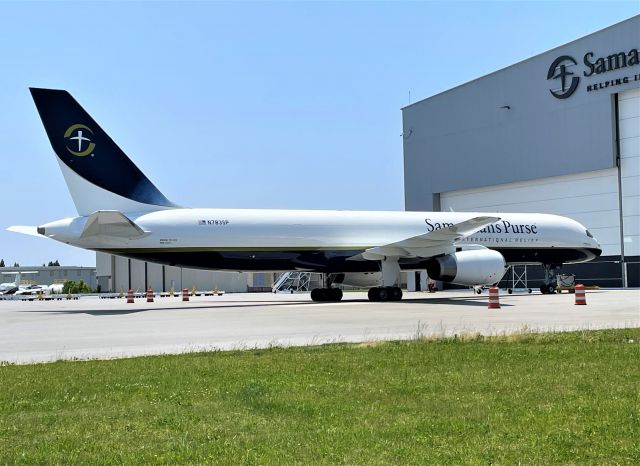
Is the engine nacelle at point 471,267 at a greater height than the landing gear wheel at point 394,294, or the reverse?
the engine nacelle at point 471,267

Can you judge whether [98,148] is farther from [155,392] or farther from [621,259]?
[621,259]

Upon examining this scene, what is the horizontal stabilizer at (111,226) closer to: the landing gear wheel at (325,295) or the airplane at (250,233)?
the airplane at (250,233)

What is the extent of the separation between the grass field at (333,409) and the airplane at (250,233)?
590 inches

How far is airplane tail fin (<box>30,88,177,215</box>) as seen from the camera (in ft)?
76.8

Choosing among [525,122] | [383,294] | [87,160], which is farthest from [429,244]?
[525,122]

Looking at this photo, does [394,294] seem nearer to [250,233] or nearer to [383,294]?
[383,294]

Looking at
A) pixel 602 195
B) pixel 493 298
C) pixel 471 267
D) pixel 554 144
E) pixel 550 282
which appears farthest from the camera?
pixel 554 144

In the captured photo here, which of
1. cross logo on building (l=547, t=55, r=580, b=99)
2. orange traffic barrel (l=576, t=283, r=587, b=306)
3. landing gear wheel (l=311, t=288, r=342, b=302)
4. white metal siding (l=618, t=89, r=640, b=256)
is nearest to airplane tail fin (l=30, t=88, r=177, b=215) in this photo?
landing gear wheel (l=311, t=288, r=342, b=302)

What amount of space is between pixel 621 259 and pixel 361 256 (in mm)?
24550

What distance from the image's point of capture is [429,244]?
27.5 m

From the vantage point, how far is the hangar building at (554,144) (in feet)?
148

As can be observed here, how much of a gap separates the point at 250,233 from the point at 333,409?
2043 centimetres

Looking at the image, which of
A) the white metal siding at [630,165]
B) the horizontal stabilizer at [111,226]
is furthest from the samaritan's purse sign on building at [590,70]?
the horizontal stabilizer at [111,226]

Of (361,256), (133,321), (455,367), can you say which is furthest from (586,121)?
(455,367)
